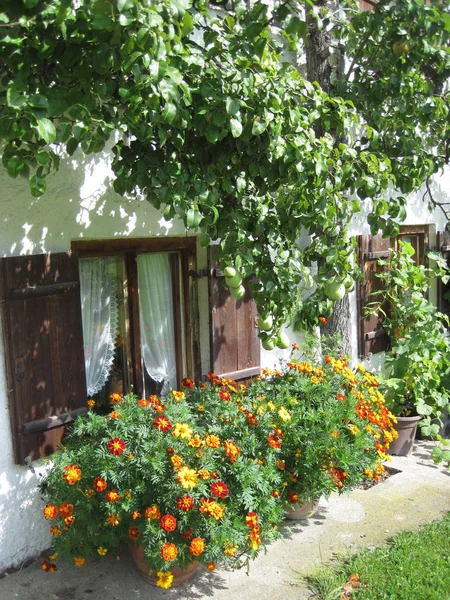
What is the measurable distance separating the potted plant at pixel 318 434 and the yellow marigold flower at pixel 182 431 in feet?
1.78

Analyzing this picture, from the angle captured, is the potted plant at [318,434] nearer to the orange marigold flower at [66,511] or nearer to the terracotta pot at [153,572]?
the terracotta pot at [153,572]

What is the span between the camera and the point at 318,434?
11.6 feet

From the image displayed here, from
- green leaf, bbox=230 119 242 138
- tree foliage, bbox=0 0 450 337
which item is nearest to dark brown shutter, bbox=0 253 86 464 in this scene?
tree foliage, bbox=0 0 450 337

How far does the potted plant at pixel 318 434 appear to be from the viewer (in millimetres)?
3533

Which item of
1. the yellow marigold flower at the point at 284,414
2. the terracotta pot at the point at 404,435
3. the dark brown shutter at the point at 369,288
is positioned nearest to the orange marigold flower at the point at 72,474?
the yellow marigold flower at the point at 284,414

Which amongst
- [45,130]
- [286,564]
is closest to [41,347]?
[45,130]

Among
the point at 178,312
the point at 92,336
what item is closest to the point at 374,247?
the point at 178,312

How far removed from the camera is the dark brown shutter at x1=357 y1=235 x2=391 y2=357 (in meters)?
5.90

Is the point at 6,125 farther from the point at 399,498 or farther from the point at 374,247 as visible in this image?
the point at 374,247

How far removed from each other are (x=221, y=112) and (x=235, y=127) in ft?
0.43

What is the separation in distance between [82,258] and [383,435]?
242 centimetres

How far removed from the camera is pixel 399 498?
14.5ft

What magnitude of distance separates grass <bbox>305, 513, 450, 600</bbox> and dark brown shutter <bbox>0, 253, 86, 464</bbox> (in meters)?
1.72

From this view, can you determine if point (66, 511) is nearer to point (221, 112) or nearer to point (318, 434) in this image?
point (318, 434)
